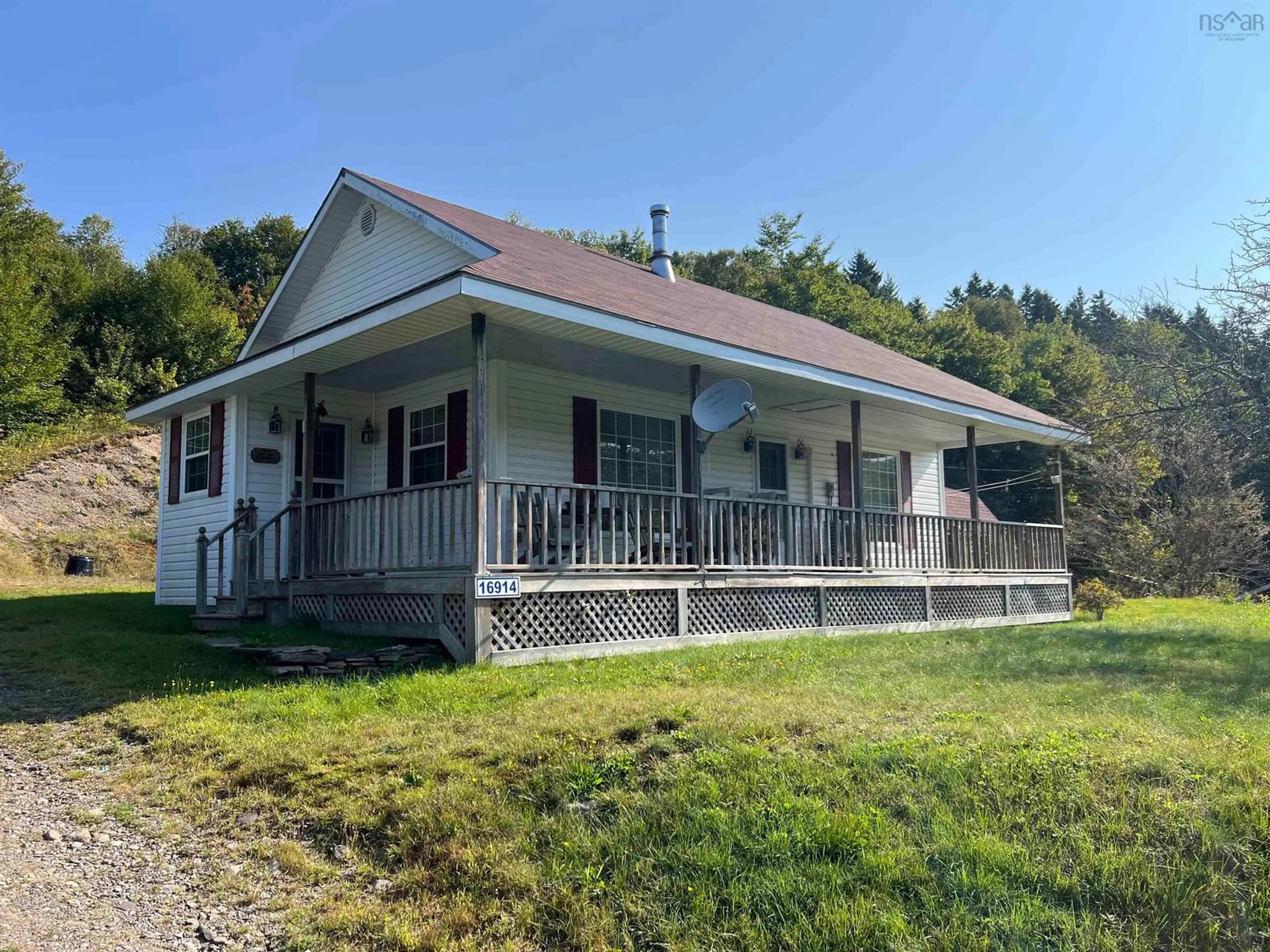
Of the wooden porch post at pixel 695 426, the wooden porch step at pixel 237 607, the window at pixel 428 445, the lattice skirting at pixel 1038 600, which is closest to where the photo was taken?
the wooden porch post at pixel 695 426

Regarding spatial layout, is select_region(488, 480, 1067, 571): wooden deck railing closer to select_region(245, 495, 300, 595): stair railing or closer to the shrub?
select_region(245, 495, 300, 595): stair railing

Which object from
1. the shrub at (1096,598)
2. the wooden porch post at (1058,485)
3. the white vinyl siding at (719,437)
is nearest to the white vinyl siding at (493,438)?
the white vinyl siding at (719,437)

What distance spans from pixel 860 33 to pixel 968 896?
13.4 m

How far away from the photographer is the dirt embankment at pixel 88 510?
20531 millimetres

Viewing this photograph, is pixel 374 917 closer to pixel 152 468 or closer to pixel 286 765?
pixel 286 765

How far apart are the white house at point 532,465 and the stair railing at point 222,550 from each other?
0.05 metres

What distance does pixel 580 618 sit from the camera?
9.65 meters

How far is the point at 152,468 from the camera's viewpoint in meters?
25.1

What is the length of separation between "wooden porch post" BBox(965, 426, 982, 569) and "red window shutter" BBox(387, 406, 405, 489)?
8764 mm

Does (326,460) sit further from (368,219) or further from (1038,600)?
(1038,600)

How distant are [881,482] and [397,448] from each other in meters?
10.1

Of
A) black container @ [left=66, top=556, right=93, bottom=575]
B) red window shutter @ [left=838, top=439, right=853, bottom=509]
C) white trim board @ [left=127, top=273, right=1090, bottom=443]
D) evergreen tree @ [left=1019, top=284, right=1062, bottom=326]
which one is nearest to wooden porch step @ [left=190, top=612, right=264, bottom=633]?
white trim board @ [left=127, top=273, right=1090, bottom=443]

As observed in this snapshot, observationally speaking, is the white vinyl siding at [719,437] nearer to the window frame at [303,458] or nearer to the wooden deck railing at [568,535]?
the wooden deck railing at [568,535]

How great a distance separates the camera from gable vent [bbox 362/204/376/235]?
43.8 ft
